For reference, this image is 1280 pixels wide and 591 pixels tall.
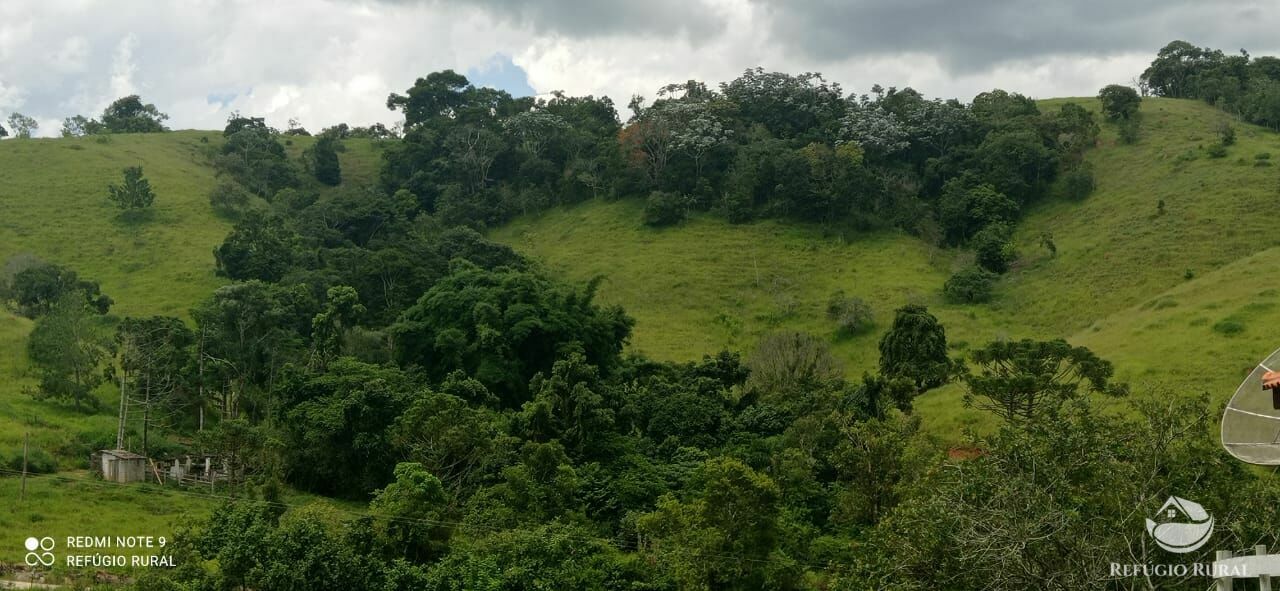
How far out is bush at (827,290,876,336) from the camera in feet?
191

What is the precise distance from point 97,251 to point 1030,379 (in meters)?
59.9

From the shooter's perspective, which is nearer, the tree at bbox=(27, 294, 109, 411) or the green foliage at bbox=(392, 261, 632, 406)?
the tree at bbox=(27, 294, 109, 411)

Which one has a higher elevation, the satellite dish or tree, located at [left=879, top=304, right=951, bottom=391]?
the satellite dish

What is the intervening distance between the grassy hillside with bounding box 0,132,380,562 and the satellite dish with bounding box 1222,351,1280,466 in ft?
77.5

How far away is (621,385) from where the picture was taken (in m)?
45.5

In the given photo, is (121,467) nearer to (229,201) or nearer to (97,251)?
(97,251)

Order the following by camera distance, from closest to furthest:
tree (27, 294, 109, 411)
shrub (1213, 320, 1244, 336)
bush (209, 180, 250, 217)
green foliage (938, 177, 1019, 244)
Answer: tree (27, 294, 109, 411), shrub (1213, 320, 1244, 336), green foliage (938, 177, 1019, 244), bush (209, 180, 250, 217)

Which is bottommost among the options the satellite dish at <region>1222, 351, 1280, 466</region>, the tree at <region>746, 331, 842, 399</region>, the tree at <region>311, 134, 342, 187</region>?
the tree at <region>746, 331, 842, 399</region>

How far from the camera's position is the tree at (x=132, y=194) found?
76875mm

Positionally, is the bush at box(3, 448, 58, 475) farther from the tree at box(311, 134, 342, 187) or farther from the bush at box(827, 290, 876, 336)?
the tree at box(311, 134, 342, 187)

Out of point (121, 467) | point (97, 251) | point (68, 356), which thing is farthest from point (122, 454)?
point (97, 251)

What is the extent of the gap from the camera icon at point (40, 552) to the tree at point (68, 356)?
16904 millimetres

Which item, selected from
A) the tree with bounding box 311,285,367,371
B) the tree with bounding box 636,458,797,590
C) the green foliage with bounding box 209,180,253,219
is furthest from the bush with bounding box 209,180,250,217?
the tree with bounding box 636,458,797,590

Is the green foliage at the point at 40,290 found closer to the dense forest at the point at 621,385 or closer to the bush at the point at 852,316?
the dense forest at the point at 621,385
